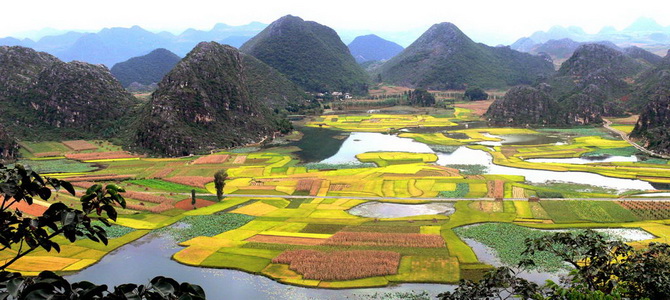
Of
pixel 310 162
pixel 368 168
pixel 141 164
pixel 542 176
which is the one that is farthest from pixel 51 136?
pixel 542 176

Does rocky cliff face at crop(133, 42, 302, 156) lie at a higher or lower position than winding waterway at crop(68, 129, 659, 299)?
higher

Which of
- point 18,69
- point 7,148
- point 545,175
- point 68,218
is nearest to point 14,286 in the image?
point 68,218

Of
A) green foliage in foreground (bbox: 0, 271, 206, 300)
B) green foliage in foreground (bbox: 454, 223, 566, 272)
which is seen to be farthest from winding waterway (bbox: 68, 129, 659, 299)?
green foliage in foreground (bbox: 0, 271, 206, 300)

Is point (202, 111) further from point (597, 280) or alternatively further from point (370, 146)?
point (597, 280)

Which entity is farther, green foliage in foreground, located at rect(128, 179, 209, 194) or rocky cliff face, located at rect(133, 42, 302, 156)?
rocky cliff face, located at rect(133, 42, 302, 156)

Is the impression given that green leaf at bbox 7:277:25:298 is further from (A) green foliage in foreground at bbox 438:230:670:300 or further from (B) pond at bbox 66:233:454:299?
(B) pond at bbox 66:233:454:299

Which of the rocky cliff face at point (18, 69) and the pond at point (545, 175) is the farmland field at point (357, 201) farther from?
the rocky cliff face at point (18, 69)
